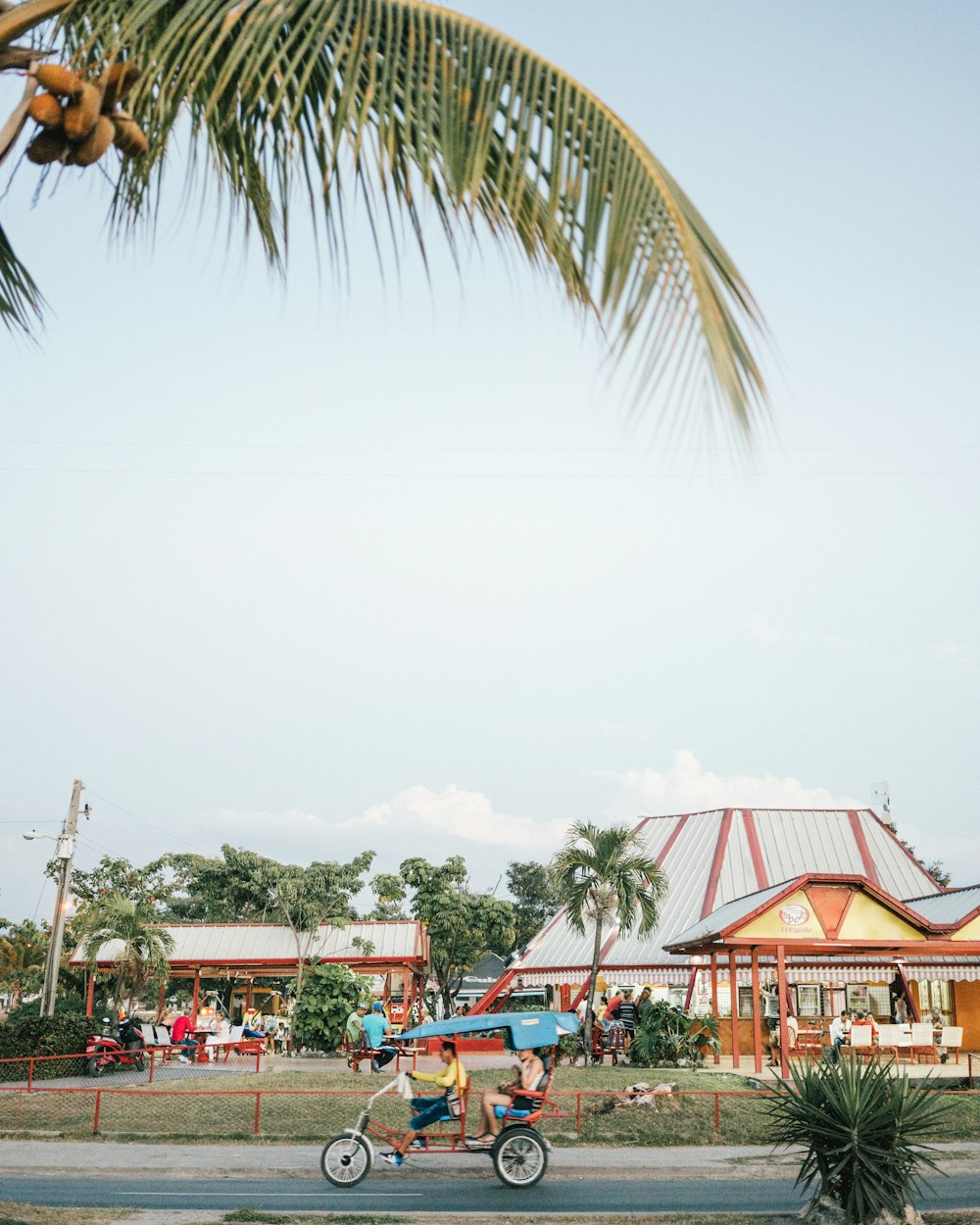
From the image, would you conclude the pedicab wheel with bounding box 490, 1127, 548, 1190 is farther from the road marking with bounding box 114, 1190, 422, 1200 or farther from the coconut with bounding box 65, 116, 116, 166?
the coconut with bounding box 65, 116, 116, 166

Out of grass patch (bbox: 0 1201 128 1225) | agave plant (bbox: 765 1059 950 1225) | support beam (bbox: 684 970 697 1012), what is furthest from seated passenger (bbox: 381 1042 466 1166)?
support beam (bbox: 684 970 697 1012)

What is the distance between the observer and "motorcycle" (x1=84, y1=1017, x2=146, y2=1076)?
24.2m

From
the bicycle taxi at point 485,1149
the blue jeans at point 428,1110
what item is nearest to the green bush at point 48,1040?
the bicycle taxi at point 485,1149

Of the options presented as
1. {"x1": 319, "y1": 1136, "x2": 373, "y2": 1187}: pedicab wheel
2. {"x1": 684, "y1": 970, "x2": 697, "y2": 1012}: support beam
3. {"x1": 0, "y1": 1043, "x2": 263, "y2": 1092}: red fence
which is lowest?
{"x1": 0, "y1": 1043, "x2": 263, "y2": 1092}: red fence

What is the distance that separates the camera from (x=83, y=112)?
3820 millimetres

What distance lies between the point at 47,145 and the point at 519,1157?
1096 centimetres

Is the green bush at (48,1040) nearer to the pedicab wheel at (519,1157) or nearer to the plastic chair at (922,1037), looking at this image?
the pedicab wheel at (519,1157)

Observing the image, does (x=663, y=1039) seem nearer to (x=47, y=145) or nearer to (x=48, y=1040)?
(x=48, y=1040)

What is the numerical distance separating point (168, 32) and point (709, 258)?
1755mm

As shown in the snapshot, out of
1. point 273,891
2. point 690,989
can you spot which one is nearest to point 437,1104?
point 690,989

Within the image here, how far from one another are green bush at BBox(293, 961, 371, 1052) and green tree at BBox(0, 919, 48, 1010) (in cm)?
2621

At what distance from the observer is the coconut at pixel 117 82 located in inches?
152

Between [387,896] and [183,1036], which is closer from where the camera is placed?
[183,1036]

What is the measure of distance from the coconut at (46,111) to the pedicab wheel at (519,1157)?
10841mm
